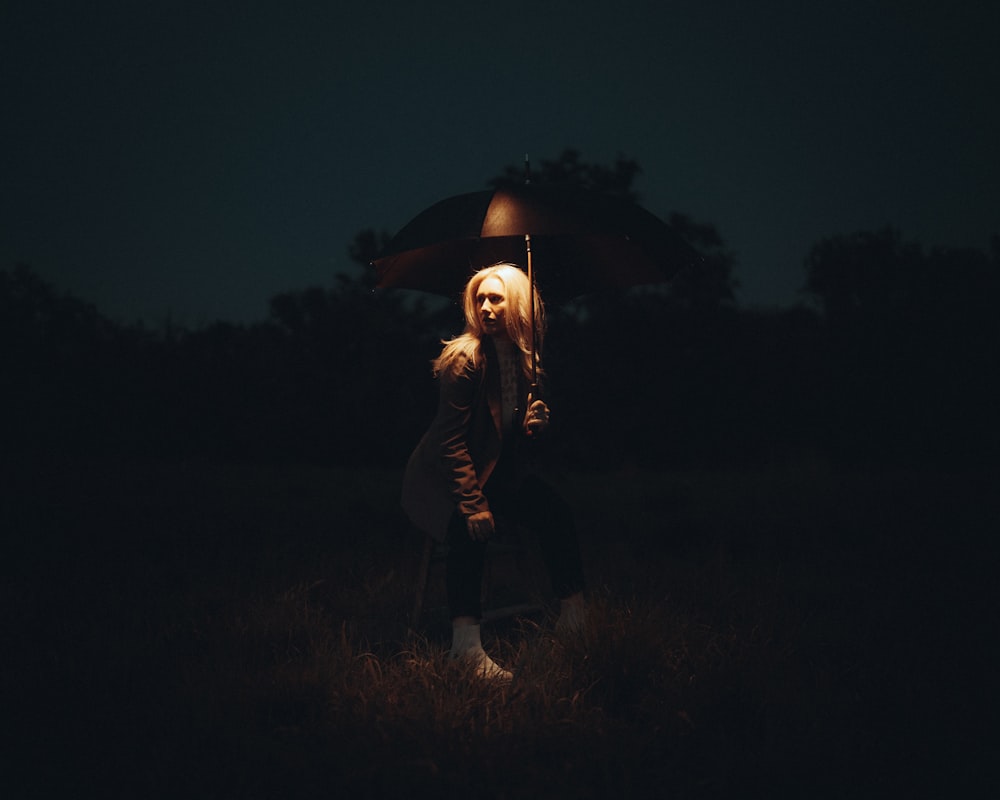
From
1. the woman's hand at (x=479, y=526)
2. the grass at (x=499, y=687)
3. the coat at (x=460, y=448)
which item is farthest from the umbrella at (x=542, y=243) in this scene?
the grass at (x=499, y=687)

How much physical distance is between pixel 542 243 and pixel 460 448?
4.34 ft

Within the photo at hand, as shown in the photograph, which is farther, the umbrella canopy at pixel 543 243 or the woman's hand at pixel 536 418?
the woman's hand at pixel 536 418

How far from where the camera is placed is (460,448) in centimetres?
294

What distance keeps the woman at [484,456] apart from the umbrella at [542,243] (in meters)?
0.13

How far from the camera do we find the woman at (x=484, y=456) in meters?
2.94

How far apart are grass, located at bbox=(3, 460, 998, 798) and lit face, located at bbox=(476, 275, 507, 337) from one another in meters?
1.31

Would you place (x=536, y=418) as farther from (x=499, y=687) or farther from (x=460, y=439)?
(x=499, y=687)

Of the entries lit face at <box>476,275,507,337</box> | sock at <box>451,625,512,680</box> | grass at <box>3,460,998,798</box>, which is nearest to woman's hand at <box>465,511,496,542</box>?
sock at <box>451,625,512,680</box>

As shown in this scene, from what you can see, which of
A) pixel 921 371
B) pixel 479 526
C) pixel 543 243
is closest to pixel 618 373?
pixel 921 371

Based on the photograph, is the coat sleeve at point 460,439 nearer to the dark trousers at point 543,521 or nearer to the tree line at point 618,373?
the dark trousers at point 543,521

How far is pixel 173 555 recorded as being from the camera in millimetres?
4645

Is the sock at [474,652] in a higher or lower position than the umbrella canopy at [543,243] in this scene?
lower

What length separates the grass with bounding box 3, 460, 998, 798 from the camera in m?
2.14

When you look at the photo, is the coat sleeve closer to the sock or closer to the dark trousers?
the dark trousers
